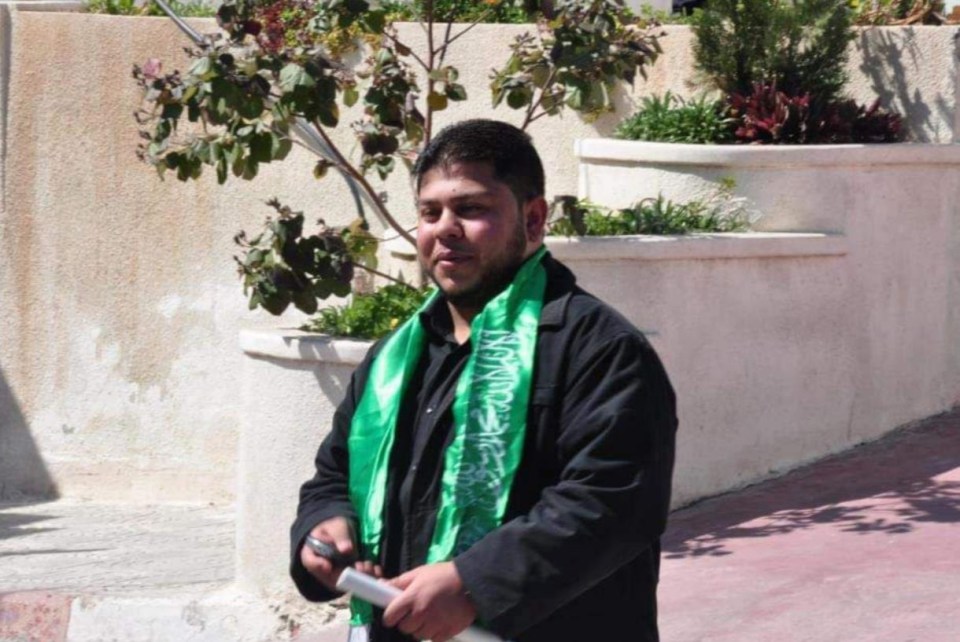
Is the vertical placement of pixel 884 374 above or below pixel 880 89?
below

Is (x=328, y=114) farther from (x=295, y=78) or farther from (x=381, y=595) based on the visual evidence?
(x=381, y=595)

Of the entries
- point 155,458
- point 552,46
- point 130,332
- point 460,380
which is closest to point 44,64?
point 130,332

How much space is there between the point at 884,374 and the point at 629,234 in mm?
1525

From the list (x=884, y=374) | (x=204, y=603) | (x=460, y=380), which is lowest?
(x=204, y=603)

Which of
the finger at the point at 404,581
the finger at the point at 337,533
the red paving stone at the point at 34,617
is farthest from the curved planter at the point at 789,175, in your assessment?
the finger at the point at 404,581

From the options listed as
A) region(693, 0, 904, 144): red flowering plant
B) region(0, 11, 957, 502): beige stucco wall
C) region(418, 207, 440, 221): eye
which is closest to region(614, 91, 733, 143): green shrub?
region(693, 0, 904, 144): red flowering plant

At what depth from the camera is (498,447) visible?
2.85 meters

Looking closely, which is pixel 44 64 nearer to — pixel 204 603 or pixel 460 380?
pixel 204 603

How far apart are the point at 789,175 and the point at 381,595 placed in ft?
17.8

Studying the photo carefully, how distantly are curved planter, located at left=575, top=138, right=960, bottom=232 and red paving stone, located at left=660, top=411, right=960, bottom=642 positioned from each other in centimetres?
113

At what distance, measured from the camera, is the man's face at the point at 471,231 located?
2.95 metres

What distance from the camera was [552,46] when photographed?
693 centimetres

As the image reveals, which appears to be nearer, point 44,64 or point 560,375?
point 560,375

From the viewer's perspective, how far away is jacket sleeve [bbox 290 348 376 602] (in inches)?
120
